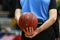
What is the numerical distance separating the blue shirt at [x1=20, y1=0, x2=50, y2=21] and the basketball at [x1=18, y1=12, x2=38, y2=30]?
97mm

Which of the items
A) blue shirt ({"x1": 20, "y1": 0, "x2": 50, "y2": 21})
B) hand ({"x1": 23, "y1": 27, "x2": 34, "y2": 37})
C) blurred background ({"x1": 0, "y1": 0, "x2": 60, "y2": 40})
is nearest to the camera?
hand ({"x1": 23, "y1": 27, "x2": 34, "y2": 37})

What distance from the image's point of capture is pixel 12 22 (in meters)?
6.57

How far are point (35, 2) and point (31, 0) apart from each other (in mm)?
46

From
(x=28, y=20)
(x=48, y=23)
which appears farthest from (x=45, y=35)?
(x=28, y=20)

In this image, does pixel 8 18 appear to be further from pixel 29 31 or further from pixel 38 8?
pixel 29 31

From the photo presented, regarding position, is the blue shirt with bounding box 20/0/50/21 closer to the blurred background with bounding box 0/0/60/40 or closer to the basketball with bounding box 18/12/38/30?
the basketball with bounding box 18/12/38/30

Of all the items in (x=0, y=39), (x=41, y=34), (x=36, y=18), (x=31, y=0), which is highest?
(x=31, y=0)

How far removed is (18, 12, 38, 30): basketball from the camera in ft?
7.67

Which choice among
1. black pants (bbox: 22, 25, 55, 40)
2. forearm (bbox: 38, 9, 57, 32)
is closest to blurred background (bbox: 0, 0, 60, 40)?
black pants (bbox: 22, 25, 55, 40)

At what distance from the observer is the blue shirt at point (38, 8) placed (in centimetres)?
245

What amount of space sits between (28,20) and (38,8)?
7.9 inches

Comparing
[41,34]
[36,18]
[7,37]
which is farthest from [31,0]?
[7,37]

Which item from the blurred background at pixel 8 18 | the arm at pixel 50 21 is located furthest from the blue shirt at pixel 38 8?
the blurred background at pixel 8 18

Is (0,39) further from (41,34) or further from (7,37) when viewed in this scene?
(41,34)
